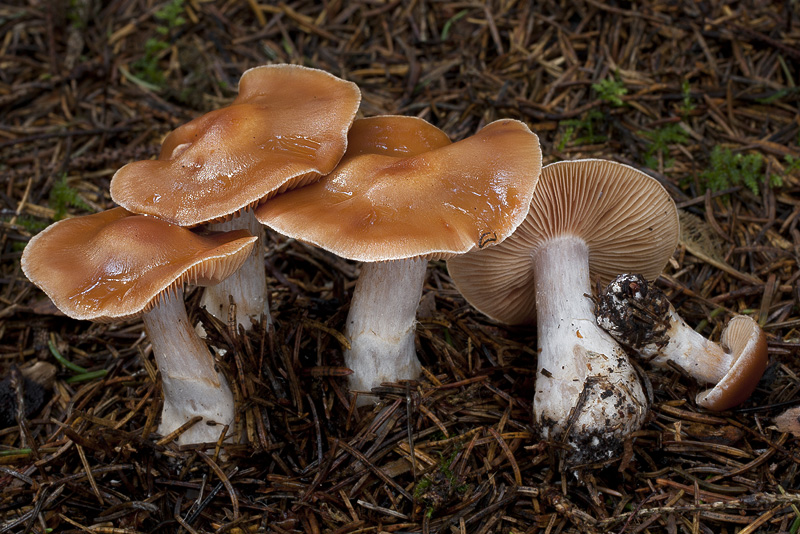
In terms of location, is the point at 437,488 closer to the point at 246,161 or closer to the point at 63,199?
the point at 246,161

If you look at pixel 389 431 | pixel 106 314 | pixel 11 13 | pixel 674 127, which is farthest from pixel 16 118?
pixel 674 127

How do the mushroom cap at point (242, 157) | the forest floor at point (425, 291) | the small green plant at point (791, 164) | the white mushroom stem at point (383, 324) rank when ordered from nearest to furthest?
the mushroom cap at point (242, 157), the forest floor at point (425, 291), the white mushroom stem at point (383, 324), the small green plant at point (791, 164)

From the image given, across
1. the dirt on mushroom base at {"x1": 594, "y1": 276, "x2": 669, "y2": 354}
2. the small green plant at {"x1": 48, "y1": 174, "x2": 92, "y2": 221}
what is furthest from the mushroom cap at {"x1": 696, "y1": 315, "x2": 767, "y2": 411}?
the small green plant at {"x1": 48, "y1": 174, "x2": 92, "y2": 221}

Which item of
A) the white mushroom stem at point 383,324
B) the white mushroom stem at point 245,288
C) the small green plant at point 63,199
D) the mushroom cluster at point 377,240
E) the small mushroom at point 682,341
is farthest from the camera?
the small green plant at point 63,199

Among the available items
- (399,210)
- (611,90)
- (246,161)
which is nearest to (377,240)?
(399,210)

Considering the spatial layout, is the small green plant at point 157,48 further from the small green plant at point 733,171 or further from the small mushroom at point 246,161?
the small green plant at point 733,171

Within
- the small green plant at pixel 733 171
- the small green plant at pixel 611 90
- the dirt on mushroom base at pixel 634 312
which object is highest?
the small green plant at pixel 611 90

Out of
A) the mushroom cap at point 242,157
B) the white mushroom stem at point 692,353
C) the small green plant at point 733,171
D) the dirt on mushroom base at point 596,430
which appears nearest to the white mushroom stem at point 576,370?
the dirt on mushroom base at point 596,430
